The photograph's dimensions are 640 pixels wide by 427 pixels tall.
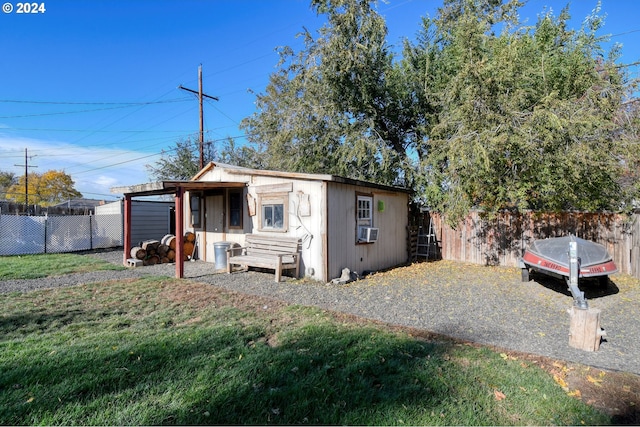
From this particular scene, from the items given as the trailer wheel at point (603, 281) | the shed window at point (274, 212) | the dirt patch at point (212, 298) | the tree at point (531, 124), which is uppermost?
the tree at point (531, 124)

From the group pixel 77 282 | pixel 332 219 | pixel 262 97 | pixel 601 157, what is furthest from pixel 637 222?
pixel 262 97

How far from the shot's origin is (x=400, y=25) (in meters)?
12.4

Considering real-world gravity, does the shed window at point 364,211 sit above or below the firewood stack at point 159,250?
above

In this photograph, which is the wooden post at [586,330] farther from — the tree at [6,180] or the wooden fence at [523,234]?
the tree at [6,180]

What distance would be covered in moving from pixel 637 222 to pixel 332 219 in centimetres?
728

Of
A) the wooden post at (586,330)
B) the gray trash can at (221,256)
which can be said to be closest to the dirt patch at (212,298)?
the gray trash can at (221,256)

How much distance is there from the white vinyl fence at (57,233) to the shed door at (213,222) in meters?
6.26

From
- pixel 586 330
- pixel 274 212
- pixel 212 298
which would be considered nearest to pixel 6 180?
pixel 274 212

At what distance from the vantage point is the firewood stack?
33.0ft

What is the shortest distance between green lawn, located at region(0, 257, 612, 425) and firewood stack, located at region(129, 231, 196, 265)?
524 centimetres

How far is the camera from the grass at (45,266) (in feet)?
26.9

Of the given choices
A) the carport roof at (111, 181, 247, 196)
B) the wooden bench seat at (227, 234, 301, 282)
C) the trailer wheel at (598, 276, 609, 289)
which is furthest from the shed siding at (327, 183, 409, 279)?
the trailer wheel at (598, 276, 609, 289)

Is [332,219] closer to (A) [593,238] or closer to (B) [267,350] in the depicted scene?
(B) [267,350]

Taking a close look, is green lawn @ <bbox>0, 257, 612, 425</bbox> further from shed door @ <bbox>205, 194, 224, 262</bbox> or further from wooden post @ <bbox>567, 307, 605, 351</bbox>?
shed door @ <bbox>205, 194, 224, 262</bbox>
